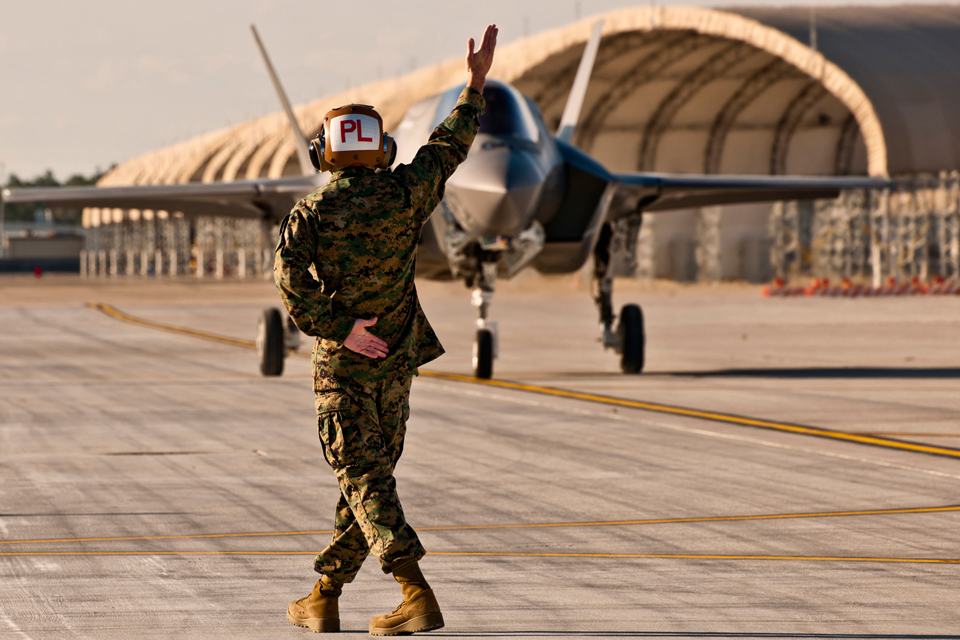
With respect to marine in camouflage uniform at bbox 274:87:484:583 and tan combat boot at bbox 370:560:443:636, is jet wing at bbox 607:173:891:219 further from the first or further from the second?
tan combat boot at bbox 370:560:443:636

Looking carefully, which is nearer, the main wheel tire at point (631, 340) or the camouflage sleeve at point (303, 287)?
the camouflage sleeve at point (303, 287)

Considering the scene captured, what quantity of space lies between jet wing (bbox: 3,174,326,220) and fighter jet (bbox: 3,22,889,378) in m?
0.02

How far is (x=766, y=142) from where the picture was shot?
57.3m

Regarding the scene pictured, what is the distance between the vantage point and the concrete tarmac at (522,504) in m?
5.15

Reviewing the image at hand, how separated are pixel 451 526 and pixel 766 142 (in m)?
52.8

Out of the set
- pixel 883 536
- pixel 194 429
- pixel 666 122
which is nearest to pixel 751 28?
pixel 666 122

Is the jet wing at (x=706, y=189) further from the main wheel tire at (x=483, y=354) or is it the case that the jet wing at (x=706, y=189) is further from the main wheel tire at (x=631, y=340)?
the main wheel tire at (x=483, y=354)

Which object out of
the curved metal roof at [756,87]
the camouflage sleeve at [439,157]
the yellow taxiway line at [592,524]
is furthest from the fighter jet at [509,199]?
the curved metal roof at [756,87]

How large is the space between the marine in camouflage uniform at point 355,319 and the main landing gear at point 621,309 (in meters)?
12.0

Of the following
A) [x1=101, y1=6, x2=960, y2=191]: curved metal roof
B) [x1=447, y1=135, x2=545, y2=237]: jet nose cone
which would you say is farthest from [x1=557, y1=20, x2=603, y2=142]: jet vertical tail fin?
[x1=101, y1=6, x2=960, y2=191]: curved metal roof

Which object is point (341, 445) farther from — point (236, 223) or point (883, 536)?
point (236, 223)

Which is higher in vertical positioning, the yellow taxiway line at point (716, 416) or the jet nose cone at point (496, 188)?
the jet nose cone at point (496, 188)

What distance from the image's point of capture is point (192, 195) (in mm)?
18359

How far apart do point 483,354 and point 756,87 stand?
4206 cm
